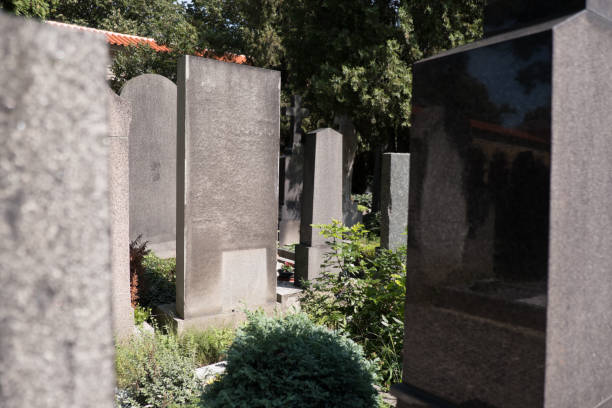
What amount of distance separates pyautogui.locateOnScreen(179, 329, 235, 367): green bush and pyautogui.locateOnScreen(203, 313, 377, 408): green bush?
1289mm

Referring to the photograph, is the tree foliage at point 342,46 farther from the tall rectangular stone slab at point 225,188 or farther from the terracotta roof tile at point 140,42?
the tall rectangular stone slab at point 225,188

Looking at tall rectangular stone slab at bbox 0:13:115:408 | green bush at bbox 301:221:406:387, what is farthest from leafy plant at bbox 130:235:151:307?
tall rectangular stone slab at bbox 0:13:115:408

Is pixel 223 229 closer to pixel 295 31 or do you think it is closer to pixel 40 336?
pixel 40 336

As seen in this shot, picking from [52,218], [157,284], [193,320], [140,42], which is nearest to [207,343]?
[193,320]

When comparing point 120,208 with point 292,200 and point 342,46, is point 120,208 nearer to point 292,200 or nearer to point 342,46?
point 292,200

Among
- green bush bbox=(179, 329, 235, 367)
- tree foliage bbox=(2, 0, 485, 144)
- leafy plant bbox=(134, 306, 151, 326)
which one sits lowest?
green bush bbox=(179, 329, 235, 367)

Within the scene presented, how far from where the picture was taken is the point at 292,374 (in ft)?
9.14

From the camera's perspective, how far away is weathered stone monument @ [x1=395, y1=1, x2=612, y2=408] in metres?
1.68

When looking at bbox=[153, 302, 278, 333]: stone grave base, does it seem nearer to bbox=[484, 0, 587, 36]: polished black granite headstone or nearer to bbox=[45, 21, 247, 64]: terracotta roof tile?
bbox=[484, 0, 587, 36]: polished black granite headstone

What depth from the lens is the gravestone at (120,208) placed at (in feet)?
14.0

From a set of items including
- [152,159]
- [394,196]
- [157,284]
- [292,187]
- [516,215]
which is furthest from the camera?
[292,187]

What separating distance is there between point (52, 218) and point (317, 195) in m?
6.90

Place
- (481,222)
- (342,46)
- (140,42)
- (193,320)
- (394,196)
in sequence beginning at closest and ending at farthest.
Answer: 1. (481,222)
2. (193,320)
3. (394,196)
4. (342,46)
5. (140,42)

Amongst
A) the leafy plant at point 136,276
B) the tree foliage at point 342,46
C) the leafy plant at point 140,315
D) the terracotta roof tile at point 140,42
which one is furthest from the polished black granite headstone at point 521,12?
the terracotta roof tile at point 140,42
